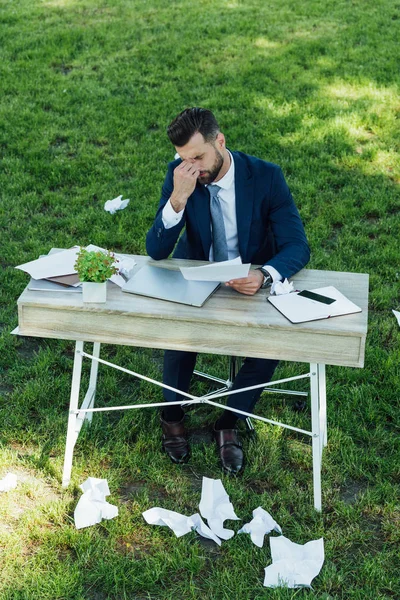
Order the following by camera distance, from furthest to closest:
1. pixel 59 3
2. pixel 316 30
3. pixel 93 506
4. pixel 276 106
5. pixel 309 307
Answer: pixel 59 3 < pixel 316 30 < pixel 276 106 < pixel 93 506 < pixel 309 307

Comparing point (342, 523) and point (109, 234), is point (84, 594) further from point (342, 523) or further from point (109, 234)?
point (109, 234)

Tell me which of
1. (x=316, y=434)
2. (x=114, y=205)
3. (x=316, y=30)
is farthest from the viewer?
(x=316, y=30)

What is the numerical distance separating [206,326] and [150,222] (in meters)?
2.74

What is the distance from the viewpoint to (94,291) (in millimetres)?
3320

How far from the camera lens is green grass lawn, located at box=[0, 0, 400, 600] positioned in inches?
131

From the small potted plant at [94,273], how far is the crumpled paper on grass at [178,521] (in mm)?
978

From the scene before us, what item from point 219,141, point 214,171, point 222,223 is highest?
point 219,141

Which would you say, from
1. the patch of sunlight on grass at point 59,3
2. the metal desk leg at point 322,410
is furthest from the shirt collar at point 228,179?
the patch of sunlight on grass at point 59,3

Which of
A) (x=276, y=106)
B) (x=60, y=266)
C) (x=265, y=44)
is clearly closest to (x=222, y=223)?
(x=60, y=266)

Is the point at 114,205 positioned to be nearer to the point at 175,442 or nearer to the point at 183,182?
the point at 183,182

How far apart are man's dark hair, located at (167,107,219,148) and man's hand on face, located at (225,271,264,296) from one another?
690 mm

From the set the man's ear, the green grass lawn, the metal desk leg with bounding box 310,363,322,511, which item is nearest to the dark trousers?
the green grass lawn

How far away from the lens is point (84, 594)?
10.3ft

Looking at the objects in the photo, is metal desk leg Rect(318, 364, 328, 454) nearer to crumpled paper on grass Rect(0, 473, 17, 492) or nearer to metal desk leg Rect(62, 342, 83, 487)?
metal desk leg Rect(62, 342, 83, 487)
